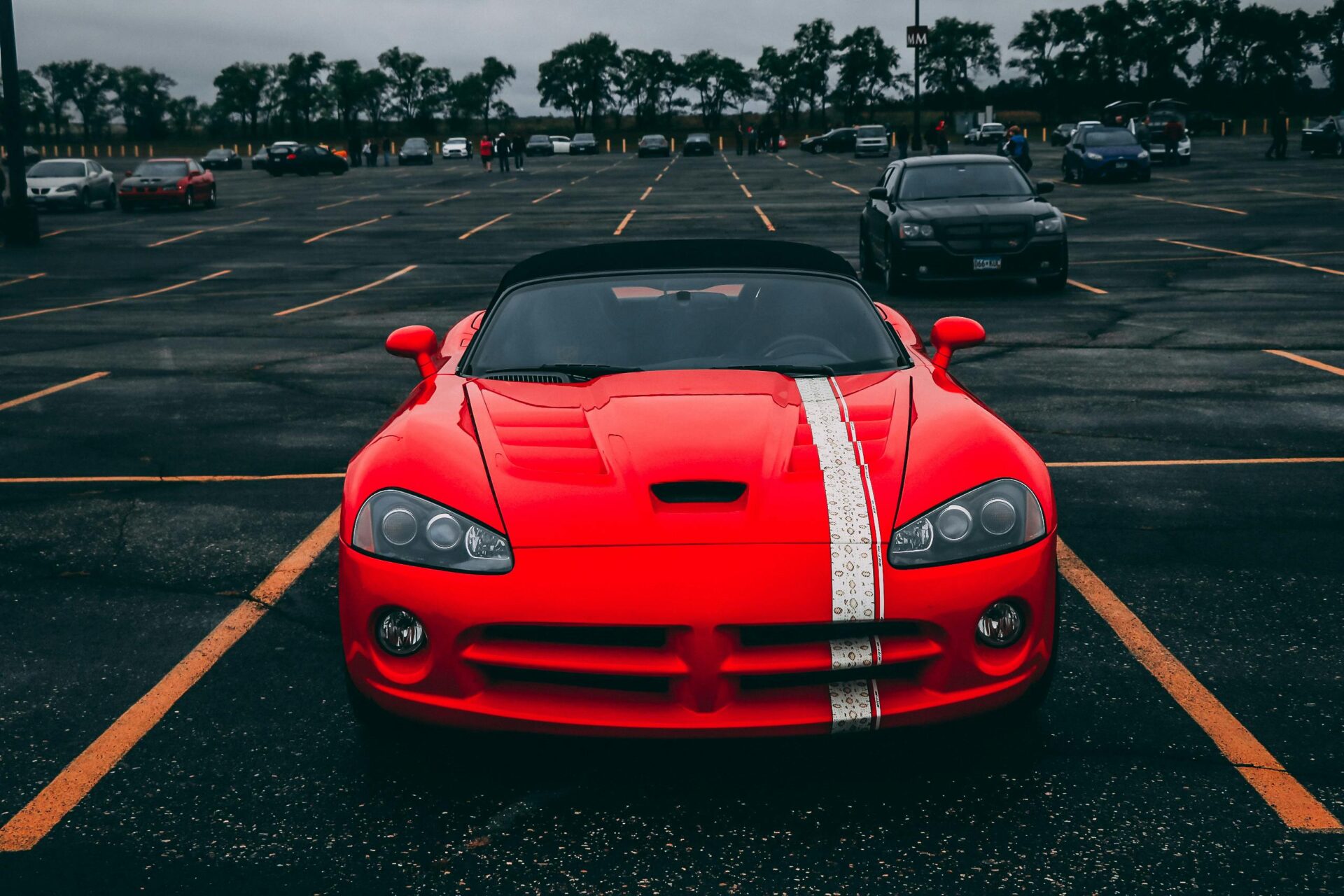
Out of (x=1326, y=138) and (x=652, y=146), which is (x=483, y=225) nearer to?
(x=1326, y=138)

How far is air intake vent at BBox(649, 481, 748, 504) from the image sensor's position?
343cm

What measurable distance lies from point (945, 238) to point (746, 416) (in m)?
12.2

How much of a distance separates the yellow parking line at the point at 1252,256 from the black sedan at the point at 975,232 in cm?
407

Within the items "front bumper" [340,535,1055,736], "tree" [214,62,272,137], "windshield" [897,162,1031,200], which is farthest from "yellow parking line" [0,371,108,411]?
"tree" [214,62,272,137]

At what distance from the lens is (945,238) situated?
15.5 meters

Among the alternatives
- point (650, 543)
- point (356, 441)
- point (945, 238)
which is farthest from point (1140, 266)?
point (650, 543)

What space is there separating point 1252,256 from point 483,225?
1791 cm

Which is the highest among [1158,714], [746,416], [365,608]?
[746,416]

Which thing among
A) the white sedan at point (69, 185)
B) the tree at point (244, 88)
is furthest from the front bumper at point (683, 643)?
the tree at point (244, 88)

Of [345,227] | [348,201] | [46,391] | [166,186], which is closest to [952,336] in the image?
[46,391]

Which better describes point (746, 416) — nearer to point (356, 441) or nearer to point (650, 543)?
point (650, 543)

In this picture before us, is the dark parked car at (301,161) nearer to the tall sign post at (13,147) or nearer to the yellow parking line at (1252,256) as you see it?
the tall sign post at (13,147)

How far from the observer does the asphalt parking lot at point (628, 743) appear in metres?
3.14

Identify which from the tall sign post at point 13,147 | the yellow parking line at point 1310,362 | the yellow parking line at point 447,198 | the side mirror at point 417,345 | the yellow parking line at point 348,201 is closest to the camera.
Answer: the side mirror at point 417,345
